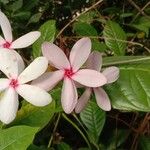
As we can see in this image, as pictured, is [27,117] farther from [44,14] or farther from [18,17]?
[44,14]

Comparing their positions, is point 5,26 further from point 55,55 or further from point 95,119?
point 95,119

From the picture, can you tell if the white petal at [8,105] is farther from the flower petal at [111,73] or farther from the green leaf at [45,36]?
the green leaf at [45,36]

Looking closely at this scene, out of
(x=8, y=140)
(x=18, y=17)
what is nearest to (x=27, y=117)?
(x=8, y=140)

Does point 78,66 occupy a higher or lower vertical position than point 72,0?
higher

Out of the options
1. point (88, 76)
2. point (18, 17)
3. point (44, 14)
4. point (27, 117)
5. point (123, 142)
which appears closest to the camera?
point (88, 76)

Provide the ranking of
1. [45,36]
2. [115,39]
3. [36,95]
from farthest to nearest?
[115,39] → [45,36] → [36,95]

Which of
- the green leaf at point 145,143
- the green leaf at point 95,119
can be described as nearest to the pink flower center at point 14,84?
the green leaf at point 95,119

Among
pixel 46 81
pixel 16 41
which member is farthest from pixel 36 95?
pixel 16 41
